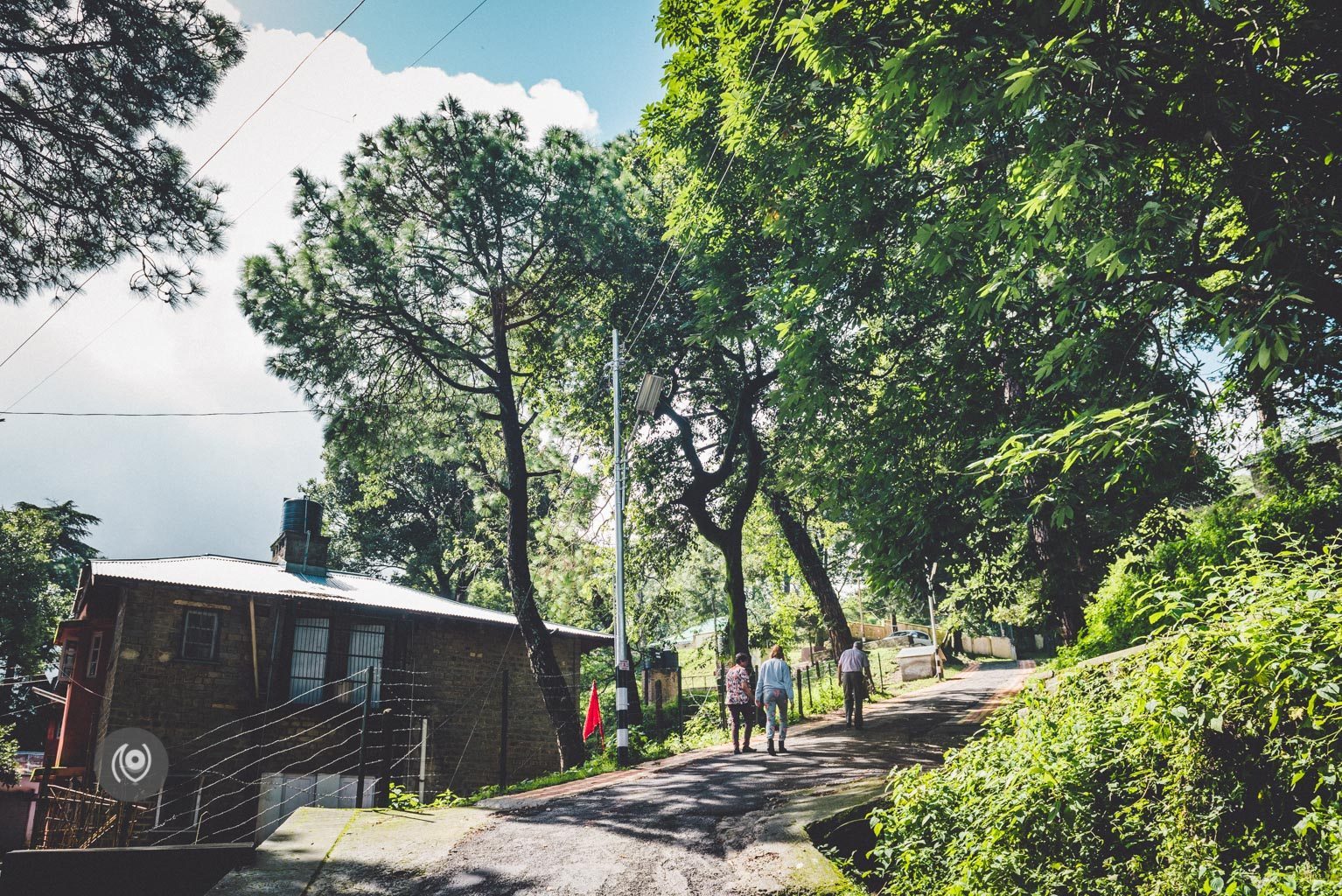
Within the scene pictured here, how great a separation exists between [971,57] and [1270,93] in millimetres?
2340

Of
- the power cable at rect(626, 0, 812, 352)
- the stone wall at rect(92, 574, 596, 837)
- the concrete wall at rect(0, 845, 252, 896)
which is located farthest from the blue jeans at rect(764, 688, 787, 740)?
the concrete wall at rect(0, 845, 252, 896)

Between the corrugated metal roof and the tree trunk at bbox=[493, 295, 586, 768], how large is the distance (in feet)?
9.10

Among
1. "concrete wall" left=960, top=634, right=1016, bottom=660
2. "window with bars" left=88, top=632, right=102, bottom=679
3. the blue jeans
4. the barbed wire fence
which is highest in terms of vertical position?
"window with bars" left=88, top=632, right=102, bottom=679

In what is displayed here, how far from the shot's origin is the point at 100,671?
17.0 m

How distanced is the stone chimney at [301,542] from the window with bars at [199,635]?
156 inches

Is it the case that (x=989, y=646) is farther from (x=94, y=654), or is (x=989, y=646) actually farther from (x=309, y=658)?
(x=94, y=654)

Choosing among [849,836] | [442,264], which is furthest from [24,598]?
[849,836]

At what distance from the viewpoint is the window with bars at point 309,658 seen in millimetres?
17922

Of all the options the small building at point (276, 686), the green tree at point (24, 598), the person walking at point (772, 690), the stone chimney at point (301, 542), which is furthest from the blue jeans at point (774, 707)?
the green tree at point (24, 598)

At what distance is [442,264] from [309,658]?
985cm

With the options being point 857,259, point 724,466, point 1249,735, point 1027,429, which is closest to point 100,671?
point 724,466

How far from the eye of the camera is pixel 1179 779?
421 centimetres

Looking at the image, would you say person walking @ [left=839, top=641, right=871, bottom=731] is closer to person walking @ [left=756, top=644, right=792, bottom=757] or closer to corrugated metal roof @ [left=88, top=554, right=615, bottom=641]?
person walking @ [left=756, top=644, right=792, bottom=757]

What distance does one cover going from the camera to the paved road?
5.61 m
